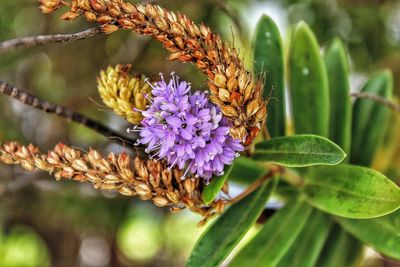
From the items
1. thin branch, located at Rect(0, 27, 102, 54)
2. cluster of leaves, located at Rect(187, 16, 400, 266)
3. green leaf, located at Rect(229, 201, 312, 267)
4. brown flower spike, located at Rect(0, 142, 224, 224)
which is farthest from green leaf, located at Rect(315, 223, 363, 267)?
thin branch, located at Rect(0, 27, 102, 54)

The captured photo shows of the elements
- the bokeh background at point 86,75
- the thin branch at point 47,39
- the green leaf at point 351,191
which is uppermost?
the thin branch at point 47,39

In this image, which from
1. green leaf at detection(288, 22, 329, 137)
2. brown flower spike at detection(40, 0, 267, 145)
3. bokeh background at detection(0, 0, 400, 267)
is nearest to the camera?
brown flower spike at detection(40, 0, 267, 145)

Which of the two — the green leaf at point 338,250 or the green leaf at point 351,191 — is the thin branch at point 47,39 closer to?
the green leaf at point 351,191

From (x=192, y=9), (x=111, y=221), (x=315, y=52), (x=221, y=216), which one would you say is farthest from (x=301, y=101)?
(x=111, y=221)

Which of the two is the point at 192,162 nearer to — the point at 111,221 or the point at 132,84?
the point at 132,84

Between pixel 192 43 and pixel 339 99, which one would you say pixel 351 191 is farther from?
pixel 192 43

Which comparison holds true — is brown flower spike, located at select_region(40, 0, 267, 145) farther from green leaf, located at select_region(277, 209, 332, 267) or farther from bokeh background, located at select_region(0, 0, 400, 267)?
bokeh background, located at select_region(0, 0, 400, 267)

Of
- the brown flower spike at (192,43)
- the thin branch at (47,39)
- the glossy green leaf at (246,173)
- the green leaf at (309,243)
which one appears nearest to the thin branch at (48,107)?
the thin branch at (47,39)
